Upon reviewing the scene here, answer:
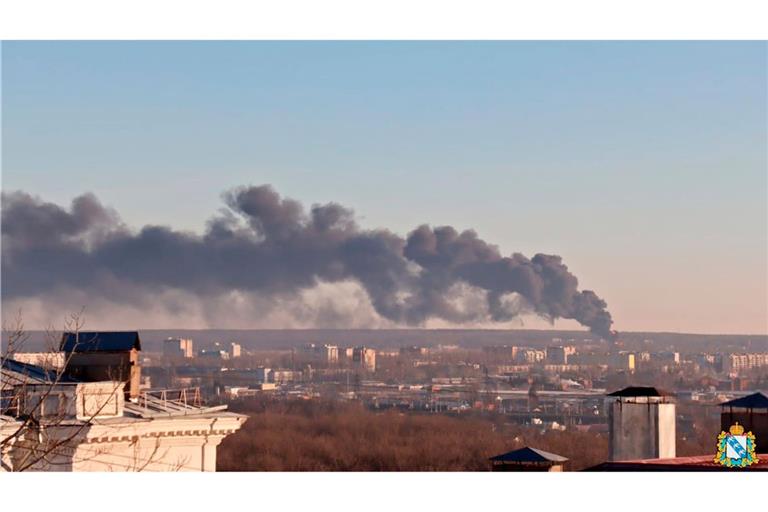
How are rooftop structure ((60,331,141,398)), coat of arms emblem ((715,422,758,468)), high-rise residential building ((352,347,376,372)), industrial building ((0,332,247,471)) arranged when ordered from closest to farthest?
1. coat of arms emblem ((715,422,758,468))
2. industrial building ((0,332,247,471))
3. rooftop structure ((60,331,141,398))
4. high-rise residential building ((352,347,376,372))

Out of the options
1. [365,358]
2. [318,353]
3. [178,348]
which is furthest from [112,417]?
[318,353]

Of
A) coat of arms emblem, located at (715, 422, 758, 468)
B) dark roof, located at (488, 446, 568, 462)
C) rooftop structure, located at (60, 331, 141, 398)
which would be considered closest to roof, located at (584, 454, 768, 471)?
coat of arms emblem, located at (715, 422, 758, 468)

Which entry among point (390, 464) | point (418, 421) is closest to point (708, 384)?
point (418, 421)

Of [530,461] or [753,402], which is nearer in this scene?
[530,461]

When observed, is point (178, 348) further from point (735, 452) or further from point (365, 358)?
point (735, 452)

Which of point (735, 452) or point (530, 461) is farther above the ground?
point (735, 452)

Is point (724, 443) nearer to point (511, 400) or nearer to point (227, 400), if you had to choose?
point (227, 400)

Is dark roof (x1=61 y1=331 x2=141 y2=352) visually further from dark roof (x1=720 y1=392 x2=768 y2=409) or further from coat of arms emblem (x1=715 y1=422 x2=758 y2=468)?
coat of arms emblem (x1=715 y1=422 x2=758 y2=468)

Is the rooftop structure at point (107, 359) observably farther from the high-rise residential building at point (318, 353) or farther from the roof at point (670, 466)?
the high-rise residential building at point (318, 353)
